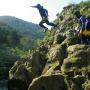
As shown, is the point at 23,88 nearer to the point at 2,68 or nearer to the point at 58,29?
the point at 58,29

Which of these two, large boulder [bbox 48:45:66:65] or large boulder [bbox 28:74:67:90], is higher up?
large boulder [bbox 48:45:66:65]

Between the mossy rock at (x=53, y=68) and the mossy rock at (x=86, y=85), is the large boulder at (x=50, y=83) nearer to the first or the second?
the mossy rock at (x=86, y=85)

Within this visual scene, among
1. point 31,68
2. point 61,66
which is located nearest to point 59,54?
point 61,66

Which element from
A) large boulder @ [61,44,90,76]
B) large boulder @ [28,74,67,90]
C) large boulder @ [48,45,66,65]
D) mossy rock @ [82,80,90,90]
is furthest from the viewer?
large boulder @ [48,45,66,65]

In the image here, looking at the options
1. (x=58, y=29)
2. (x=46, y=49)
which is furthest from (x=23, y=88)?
(x=58, y=29)

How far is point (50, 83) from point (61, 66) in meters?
2.83

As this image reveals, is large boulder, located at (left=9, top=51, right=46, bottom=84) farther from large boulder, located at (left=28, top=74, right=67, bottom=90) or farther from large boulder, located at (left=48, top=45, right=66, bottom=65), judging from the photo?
large boulder, located at (left=28, top=74, right=67, bottom=90)

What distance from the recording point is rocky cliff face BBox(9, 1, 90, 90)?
2477 centimetres

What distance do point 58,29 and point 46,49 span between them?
5.02 metres

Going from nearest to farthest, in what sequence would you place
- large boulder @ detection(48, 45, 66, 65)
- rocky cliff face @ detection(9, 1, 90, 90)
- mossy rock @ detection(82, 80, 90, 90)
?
mossy rock @ detection(82, 80, 90, 90) → rocky cliff face @ detection(9, 1, 90, 90) → large boulder @ detection(48, 45, 66, 65)

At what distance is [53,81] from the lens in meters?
25.3

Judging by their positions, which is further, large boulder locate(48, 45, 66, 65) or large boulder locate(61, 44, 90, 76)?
large boulder locate(48, 45, 66, 65)

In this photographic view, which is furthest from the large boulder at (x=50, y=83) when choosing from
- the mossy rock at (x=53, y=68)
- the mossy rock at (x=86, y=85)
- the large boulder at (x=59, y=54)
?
the large boulder at (x=59, y=54)

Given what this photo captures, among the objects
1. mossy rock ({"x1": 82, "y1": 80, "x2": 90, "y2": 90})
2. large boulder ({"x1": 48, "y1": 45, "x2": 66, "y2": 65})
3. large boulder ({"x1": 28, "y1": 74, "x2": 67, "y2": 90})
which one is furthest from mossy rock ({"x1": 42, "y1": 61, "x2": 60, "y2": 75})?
mossy rock ({"x1": 82, "y1": 80, "x2": 90, "y2": 90})
